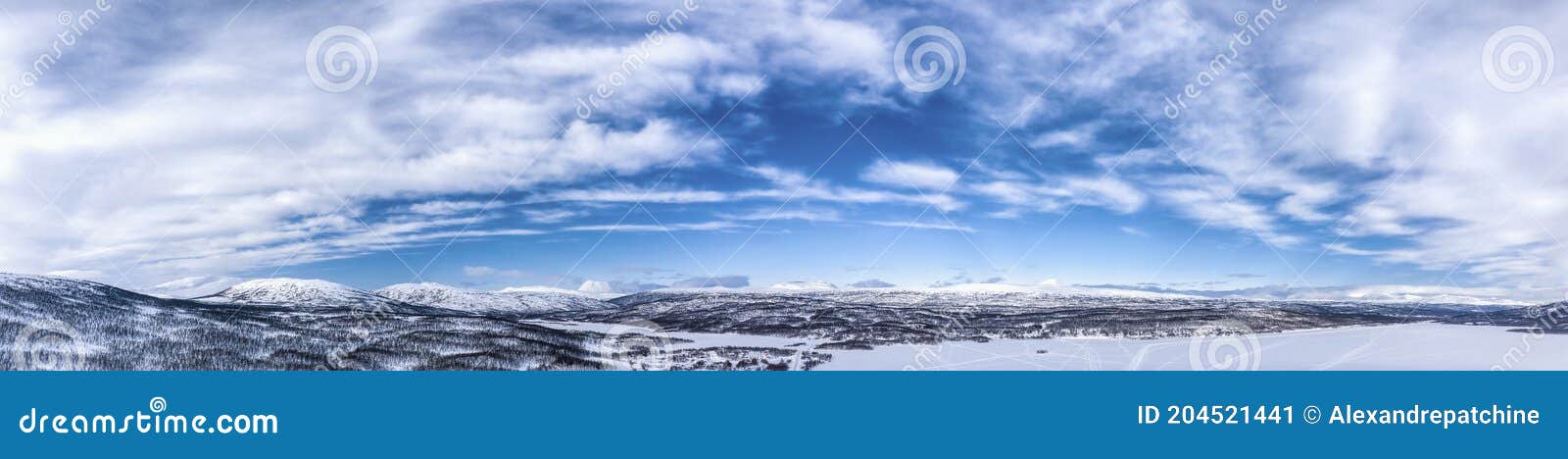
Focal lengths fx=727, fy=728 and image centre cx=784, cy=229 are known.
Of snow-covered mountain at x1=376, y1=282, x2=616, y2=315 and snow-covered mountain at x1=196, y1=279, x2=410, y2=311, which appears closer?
snow-covered mountain at x1=196, y1=279, x2=410, y2=311

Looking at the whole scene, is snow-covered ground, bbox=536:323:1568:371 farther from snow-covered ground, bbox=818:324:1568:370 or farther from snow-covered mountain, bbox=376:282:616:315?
snow-covered mountain, bbox=376:282:616:315

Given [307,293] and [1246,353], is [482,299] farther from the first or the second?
[1246,353]

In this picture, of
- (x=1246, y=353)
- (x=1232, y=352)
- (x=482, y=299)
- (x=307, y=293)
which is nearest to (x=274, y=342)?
(x=1232, y=352)

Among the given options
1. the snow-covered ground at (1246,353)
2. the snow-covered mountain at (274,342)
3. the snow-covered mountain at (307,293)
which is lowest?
the snow-covered ground at (1246,353)

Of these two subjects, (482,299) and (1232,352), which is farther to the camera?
(482,299)

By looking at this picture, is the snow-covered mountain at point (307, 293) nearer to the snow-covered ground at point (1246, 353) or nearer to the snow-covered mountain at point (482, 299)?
the snow-covered mountain at point (482, 299)

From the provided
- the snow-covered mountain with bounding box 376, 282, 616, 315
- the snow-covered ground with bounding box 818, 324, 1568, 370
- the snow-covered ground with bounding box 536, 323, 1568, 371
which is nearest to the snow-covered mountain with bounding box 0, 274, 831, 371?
the snow-covered ground with bounding box 536, 323, 1568, 371

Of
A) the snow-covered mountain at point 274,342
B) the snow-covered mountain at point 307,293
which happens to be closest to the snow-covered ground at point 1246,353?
the snow-covered mountain at point 274,342
